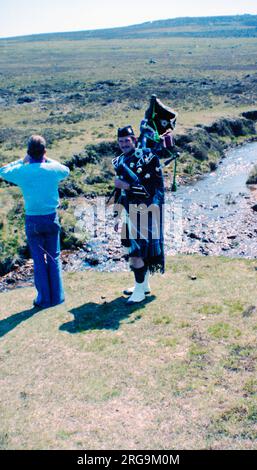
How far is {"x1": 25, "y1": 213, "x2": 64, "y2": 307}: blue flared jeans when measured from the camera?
26.5 ft

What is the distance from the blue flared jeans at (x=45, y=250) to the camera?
8078 mm

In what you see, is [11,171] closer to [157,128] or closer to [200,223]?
[157,128]

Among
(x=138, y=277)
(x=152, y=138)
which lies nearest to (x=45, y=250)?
(x=138, y=277)

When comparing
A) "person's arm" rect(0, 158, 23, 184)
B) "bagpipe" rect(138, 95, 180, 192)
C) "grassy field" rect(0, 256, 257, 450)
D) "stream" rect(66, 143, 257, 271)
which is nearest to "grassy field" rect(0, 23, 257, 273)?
"stream" rect(66, 143, 257, 271)

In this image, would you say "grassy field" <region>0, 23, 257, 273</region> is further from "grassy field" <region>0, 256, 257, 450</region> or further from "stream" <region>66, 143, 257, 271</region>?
"grassy field" <region>0, 256, 257, 450</region>

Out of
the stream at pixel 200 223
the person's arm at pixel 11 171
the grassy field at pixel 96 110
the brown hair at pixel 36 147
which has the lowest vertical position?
the stream at pixel 200 223

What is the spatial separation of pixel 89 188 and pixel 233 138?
563 inches

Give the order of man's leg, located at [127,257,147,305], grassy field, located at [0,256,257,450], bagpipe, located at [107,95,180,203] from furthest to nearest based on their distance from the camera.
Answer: man's leg, located at [127,257,147,305]
bagpipe, located at [107,95,180,203]
grassy field, located at [0,256,257,450]

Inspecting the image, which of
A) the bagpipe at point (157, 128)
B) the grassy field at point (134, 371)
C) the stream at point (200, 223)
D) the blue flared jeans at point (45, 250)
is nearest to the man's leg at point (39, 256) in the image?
the blue flared jeans at point (45, 250)

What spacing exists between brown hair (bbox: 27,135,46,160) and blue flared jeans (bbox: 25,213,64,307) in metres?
0.96

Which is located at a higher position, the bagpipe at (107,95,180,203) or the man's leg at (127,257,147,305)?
the bagpipe at (107,95,180,203)

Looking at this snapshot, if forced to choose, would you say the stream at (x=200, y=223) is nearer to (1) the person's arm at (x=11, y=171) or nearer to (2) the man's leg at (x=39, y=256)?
(2) the man's leg at (x=39, y=256)

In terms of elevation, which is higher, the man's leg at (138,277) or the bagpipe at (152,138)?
the bagpipe at (152,138)

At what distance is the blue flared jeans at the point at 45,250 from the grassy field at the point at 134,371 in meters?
0.48
